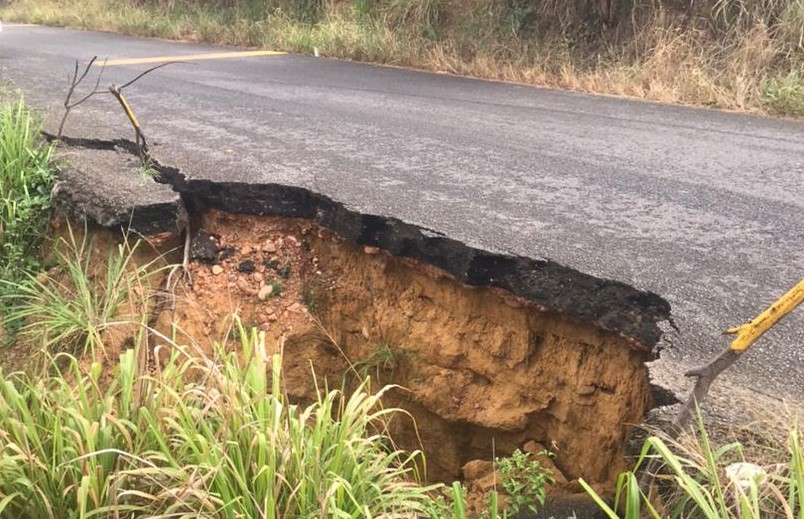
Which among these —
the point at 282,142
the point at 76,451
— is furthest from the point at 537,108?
the point at 76,451

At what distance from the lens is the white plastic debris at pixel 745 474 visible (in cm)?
155

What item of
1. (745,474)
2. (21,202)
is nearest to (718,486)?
(745,474)

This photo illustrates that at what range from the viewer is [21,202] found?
142 inches

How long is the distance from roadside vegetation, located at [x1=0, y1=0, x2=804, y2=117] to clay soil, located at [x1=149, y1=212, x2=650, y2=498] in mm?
3879

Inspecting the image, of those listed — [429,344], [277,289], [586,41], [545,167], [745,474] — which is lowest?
[429,344]

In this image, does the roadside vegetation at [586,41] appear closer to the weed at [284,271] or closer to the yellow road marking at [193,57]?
the yellow road marking at [193,57]

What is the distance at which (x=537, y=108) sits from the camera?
566 centimetres

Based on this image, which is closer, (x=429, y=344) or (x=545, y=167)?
(x=429, y=344)

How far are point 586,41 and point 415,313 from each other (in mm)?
5179

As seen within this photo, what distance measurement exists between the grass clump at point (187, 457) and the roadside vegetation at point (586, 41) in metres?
5.09

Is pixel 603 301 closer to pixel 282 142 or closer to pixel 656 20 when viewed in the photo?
pixel 282 142

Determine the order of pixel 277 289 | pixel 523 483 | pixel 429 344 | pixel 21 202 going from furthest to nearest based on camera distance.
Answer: pixel 21 202 < pixel 277 289 < pixel 429 344 < pixel 523 483

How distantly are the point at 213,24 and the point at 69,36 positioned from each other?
2430mm

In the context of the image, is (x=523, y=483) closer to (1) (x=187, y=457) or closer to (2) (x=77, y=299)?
(1) (x=187, y=457)
